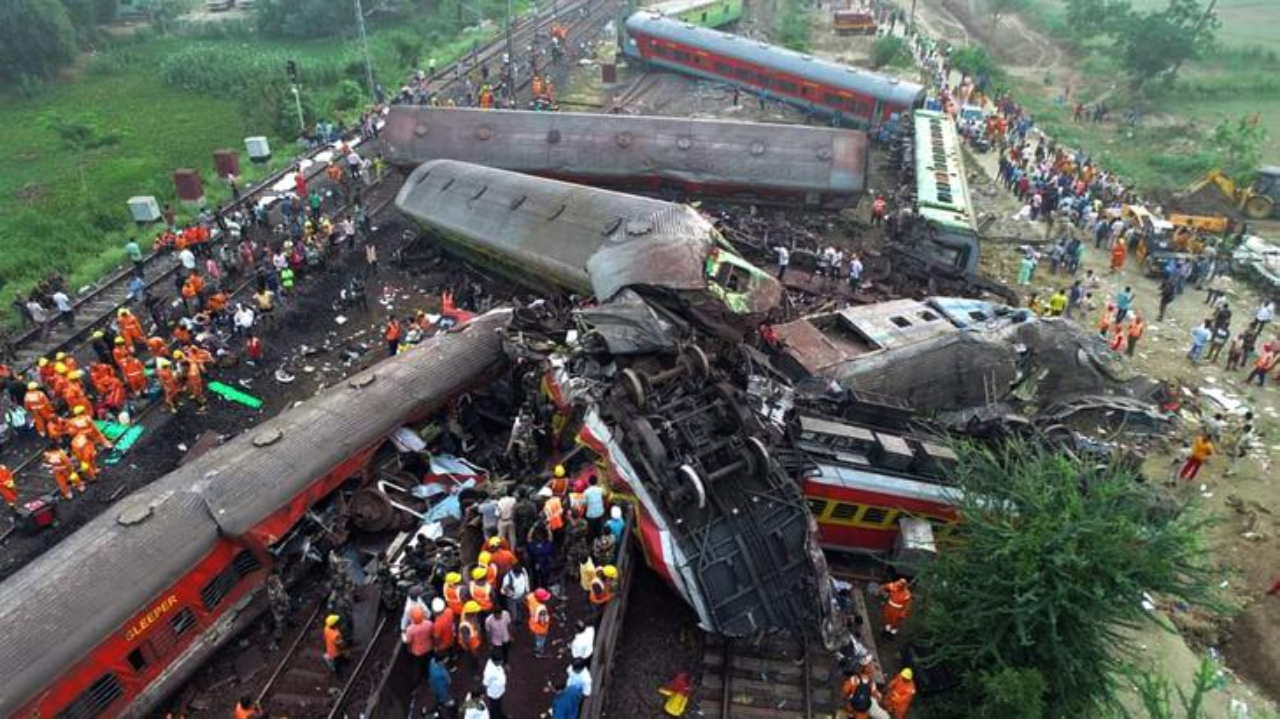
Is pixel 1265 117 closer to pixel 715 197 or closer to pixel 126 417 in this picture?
pixel 715 197

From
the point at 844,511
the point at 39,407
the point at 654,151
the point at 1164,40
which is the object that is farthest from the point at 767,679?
the point at 1164,40

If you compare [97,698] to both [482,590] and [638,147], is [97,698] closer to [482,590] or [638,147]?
[482,590]

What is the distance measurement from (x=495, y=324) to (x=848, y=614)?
8.88m

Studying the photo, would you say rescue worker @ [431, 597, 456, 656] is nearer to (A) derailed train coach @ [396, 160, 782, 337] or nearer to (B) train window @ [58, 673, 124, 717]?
(B) train window @ [58, 673, 124, 717]

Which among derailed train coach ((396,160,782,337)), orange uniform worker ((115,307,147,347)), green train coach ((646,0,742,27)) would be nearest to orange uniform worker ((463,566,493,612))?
derailed train coach ((396,160,782,337))

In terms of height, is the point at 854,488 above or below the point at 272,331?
above

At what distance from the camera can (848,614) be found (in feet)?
37.3

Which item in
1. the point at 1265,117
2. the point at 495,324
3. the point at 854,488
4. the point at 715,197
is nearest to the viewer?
the point at 854,488

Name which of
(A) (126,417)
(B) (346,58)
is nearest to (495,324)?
(A) (126,417)

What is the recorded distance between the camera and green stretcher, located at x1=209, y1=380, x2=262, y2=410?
54.3ft

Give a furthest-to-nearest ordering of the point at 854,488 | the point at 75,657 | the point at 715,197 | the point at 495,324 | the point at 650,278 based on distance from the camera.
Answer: the point at 715,197, the point at 495,324, the point at 650,278, the point at 854,488, the point at 75,657

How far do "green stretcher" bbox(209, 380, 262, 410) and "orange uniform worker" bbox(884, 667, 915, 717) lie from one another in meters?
13.6

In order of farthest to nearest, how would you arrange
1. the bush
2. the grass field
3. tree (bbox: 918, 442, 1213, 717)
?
the bush → the grass field → tree (bbox: 918, 442, 1213, 717)

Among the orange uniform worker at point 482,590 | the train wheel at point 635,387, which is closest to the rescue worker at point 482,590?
the orange uniform worker at point 482,590
